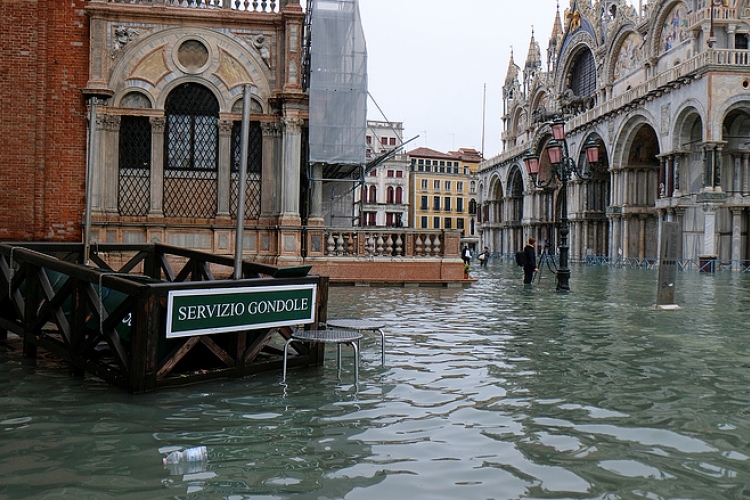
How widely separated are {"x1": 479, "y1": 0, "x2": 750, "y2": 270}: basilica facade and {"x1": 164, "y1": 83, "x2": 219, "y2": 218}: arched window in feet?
29.0

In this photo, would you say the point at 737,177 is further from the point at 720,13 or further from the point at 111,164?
the point at 111,164

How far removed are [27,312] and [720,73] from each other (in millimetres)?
31859

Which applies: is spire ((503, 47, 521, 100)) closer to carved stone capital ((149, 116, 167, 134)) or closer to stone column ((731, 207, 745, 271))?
stone column ((731, 207, 745, 271))

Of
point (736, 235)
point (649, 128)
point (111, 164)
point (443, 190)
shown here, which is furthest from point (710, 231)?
point (443, 190)

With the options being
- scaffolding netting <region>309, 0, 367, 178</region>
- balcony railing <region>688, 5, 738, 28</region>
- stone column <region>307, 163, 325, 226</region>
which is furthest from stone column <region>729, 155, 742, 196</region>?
stone column <region>307, 163, 325, 226</region>

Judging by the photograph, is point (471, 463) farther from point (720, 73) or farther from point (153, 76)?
point (720, 73)

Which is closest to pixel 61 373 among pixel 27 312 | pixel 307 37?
pixel 27 312

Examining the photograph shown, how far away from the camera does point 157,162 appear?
18641 mm

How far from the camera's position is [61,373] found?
6.91 m

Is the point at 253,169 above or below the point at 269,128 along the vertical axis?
below

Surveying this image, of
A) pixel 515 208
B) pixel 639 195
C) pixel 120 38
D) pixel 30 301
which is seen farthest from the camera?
pixel 515 208

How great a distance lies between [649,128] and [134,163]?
104 feet

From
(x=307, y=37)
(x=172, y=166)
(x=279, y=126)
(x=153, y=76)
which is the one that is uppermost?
(x=307, y=37)

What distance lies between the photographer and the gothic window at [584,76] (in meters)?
52.3
